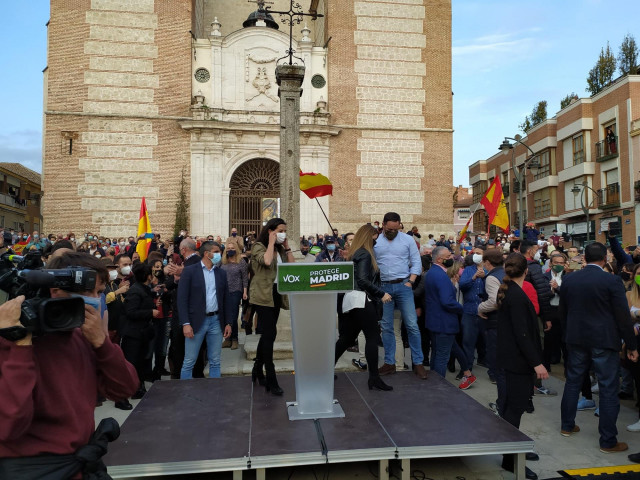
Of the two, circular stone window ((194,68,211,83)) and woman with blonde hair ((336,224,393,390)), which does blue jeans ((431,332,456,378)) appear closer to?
woman with blonde hair ((336,224,393,390))

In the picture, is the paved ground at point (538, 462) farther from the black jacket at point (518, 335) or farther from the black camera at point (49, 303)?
the black camera at point (49, 303)

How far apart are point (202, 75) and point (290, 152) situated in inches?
588

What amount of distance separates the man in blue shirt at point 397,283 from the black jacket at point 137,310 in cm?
312

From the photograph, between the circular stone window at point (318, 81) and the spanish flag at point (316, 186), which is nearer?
the spanish flag at point (316, 186)

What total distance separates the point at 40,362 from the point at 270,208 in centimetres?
1989

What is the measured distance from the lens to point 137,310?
5.96 metres

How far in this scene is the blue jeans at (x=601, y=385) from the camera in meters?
4.50

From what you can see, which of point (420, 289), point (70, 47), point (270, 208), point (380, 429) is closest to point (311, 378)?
point (380, 429)

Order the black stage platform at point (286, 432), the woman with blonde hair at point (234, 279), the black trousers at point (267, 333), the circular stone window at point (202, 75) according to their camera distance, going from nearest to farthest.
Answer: the black stage platform at point (286, 432) < the black trousers at point (267, 333) < the woman with blonde hair at point (234, 279) < the circular stone window at point (202, 75)

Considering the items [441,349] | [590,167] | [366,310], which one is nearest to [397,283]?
[366,310]

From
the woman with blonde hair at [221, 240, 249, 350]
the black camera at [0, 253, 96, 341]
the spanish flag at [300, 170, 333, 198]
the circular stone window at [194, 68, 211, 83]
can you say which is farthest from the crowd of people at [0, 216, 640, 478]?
the circular stone window at [194, 68, 211, 83]

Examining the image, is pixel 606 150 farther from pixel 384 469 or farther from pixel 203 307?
pixel 384 469

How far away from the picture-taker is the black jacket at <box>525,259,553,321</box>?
23.1ft

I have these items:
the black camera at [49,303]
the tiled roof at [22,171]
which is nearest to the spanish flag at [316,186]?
the black camera at [49,303]
